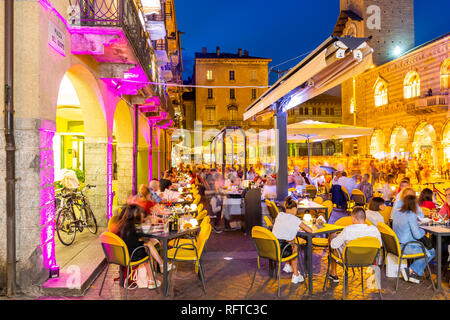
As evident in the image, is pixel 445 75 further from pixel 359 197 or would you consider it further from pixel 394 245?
pixel 394 245

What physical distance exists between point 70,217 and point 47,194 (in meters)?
2.72

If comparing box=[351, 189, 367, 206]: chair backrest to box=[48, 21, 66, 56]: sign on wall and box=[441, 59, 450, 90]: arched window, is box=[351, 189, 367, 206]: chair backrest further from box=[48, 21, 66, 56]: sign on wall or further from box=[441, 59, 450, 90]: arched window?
box=[441, 59, 450, 90]: arched window

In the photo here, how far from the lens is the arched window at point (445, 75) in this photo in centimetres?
2494

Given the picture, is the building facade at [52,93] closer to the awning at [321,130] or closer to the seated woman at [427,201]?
the awning at [321,130]

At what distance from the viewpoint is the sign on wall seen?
563 cm

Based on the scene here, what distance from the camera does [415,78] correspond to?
28781 mm

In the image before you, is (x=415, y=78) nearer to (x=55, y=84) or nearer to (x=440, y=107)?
(x=440, y=107)

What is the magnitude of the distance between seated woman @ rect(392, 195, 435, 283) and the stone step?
204 inches

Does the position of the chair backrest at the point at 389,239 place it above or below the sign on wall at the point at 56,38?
below

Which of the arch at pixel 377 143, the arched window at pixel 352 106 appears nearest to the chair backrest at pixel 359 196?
the arch at pixel 377 143

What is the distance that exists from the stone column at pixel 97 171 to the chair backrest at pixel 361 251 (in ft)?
21.3

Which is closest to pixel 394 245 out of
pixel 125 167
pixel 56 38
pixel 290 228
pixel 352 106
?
pixel 290 228

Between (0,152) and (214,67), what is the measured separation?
47.2 m

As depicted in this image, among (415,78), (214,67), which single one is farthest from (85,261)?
(214,67)
